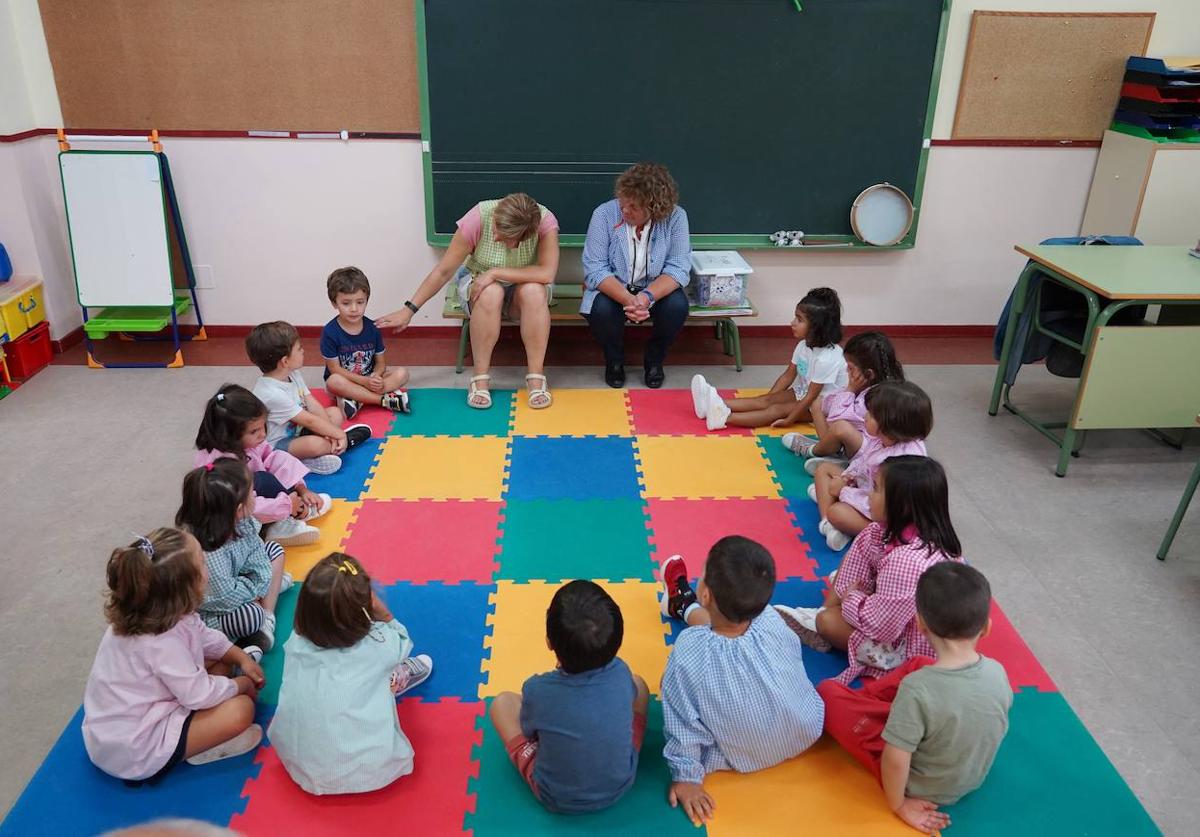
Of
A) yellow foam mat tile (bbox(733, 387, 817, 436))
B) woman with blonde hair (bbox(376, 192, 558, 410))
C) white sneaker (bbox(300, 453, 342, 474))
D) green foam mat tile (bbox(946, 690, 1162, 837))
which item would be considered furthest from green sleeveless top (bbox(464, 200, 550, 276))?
green foam mat tile (bbox(946, 690, 1162, 837))

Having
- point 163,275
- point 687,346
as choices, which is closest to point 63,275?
point 163,275

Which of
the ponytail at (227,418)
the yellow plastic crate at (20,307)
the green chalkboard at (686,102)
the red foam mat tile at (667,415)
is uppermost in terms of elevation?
the green chalkboard at (686,102)

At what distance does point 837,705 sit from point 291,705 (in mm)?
1557

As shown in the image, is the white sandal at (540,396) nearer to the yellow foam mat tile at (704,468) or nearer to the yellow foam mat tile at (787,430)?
the yellow foam mat tile at (704,468)

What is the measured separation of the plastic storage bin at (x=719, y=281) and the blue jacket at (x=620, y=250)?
6.2 inches

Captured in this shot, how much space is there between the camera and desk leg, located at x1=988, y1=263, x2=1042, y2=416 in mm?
4777

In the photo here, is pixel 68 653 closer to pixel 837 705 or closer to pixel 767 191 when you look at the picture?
pixel 837 705

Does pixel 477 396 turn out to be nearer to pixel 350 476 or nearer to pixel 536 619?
pixel 350 476

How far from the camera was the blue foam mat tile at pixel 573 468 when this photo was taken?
4152 mm

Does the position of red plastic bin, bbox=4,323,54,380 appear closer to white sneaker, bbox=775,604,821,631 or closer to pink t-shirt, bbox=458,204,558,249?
pink t-shirt, bbox=458,204,558,249

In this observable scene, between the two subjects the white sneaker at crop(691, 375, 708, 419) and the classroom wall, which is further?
the classroom wall

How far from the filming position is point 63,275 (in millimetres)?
5617

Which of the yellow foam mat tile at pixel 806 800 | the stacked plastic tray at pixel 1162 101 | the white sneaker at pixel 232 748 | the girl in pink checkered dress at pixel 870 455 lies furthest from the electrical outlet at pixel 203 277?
the stacked plastic tray at pixel 1162 101

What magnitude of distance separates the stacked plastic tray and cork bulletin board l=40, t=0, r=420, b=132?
13.7 ft
